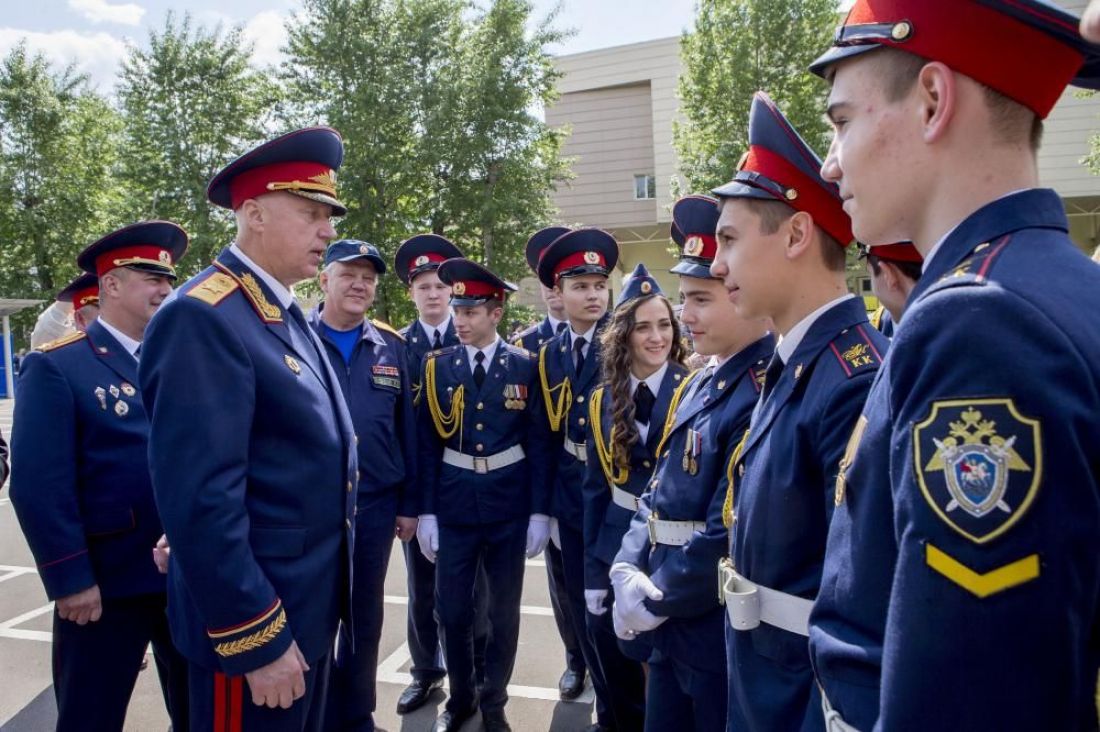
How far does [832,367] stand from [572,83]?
119ft

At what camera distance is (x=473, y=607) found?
12.8 ft

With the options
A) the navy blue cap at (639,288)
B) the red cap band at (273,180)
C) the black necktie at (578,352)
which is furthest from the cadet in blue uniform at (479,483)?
the red cap band at (273,180)

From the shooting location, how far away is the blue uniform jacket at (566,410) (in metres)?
3.94

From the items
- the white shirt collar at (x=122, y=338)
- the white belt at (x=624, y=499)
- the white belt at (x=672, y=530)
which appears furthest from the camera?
the white shirt collar at (x=122, y=338)

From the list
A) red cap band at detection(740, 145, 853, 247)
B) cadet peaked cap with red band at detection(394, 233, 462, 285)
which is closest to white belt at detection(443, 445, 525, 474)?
cadet peaked cap with red band at detection(394, 233, 462, 285)

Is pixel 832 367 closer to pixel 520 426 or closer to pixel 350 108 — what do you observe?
pixel 520 426

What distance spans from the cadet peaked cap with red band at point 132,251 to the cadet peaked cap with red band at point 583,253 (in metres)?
2.18

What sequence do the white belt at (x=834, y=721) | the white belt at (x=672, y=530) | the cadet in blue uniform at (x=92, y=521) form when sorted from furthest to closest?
the cadet in blue uniform at (x=92, y=521), the white belt at (x=672, y=530), the white belt at (x=834, y=721)

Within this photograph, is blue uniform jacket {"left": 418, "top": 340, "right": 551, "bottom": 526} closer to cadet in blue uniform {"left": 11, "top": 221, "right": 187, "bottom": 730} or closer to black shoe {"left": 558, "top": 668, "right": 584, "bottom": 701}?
black shoe {"left": 558, "top": 668, "right": 584, "bottom": 701}

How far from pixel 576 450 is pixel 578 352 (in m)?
0.60

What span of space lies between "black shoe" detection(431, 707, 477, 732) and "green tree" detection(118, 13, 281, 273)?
694 inches

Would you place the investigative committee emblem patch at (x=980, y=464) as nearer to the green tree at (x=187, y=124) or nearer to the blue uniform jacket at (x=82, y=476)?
the blue uniform jacket at (x=82, y=476)

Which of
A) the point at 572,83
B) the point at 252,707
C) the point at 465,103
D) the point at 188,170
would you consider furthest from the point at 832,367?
the point at 572,83

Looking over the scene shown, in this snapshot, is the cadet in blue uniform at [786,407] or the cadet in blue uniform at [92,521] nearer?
the cadet in blue uniform at [786,407]
